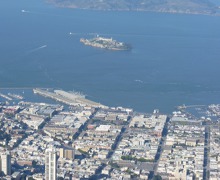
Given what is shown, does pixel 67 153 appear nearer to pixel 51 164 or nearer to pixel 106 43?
pixel 51 164

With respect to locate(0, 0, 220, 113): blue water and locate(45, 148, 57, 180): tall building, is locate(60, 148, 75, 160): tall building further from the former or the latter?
locate(0, 0, 220, 113): blue water

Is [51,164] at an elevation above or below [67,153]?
below

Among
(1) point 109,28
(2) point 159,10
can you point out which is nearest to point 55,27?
(1) point 109,28

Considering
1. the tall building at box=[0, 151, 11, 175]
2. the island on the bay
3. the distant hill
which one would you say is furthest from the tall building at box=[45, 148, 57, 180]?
the distant hill

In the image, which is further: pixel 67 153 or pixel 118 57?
pixel 118 57

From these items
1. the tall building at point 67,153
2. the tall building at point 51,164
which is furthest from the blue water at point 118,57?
the tall building at point 51,164

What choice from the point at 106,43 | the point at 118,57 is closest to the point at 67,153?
the point at 118,57

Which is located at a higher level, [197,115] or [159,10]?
[159,10]

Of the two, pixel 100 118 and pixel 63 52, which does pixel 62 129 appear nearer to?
pixel 100 118
